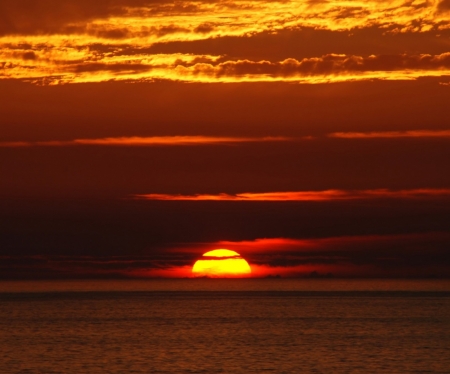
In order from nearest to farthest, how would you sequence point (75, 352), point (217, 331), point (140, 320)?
point (75, 352)
point (217, 331)
point (140, 320)

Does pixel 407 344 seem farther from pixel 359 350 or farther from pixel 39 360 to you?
pixel 39 360

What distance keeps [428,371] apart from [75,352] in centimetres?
3259

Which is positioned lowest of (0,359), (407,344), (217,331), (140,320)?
(0,359)

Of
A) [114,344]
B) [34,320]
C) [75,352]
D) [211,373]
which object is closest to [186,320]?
[34,320]

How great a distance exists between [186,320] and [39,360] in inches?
2643

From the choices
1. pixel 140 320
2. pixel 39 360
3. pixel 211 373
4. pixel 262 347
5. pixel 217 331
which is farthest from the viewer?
pixel 140 320

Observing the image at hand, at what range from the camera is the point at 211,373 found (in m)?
74.2

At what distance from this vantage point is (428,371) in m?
75.9

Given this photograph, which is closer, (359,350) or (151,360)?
(151,360)

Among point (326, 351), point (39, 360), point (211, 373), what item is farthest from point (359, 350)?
point (39, 360)

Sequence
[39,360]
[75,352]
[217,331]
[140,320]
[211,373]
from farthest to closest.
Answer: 1. [140,320]
2. [217,331]
3. [75,352]
4. [39,360]
5. [211,373]

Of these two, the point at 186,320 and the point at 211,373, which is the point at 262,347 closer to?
the point at 211,373

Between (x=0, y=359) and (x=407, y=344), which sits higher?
(x=407, y=344)

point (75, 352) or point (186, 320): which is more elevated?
point (186, 320)
